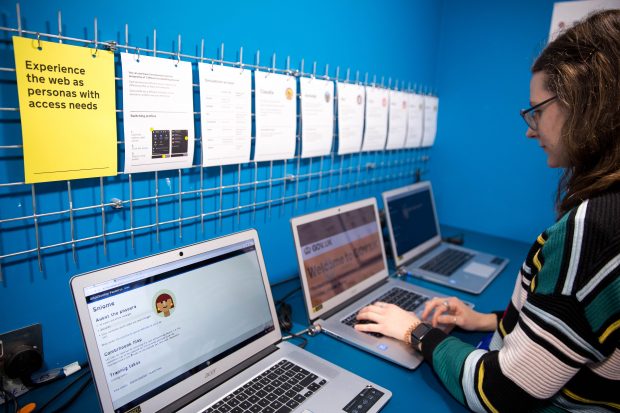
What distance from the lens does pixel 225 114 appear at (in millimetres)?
986

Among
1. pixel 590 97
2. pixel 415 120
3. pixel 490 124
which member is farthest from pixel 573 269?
pixel 490 124

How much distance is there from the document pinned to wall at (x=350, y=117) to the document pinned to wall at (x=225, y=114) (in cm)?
44

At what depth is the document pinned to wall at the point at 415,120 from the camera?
1834 mm

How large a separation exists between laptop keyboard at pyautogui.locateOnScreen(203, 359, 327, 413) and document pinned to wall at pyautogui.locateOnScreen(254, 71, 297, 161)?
0.58 m

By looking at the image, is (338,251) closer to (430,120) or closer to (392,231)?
(392,231)

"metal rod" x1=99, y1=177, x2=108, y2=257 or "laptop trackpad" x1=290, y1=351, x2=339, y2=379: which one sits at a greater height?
"metal rod" x1=99, y1=177, x2=108, y2=257

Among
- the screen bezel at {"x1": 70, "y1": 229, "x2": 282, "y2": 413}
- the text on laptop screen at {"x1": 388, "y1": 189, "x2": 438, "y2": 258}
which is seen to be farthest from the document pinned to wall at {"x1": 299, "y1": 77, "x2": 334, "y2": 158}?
the screen bezel at {"x1": 70, "y1": 229, "x2": 282, "y2": 413}

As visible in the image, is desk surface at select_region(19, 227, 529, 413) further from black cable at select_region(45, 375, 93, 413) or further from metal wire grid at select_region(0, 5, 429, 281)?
metal wire grid at select_region(0, 5, 429, 281)

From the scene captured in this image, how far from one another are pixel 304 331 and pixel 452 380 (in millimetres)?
391

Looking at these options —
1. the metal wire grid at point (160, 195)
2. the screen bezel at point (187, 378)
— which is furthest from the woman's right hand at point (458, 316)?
the metal wire grid at point (160, 195)

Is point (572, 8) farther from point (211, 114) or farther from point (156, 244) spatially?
point (156, 244)

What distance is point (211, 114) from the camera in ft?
3.12

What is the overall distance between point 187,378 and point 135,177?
447 mm

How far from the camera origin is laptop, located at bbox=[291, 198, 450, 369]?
1008 millimetres
